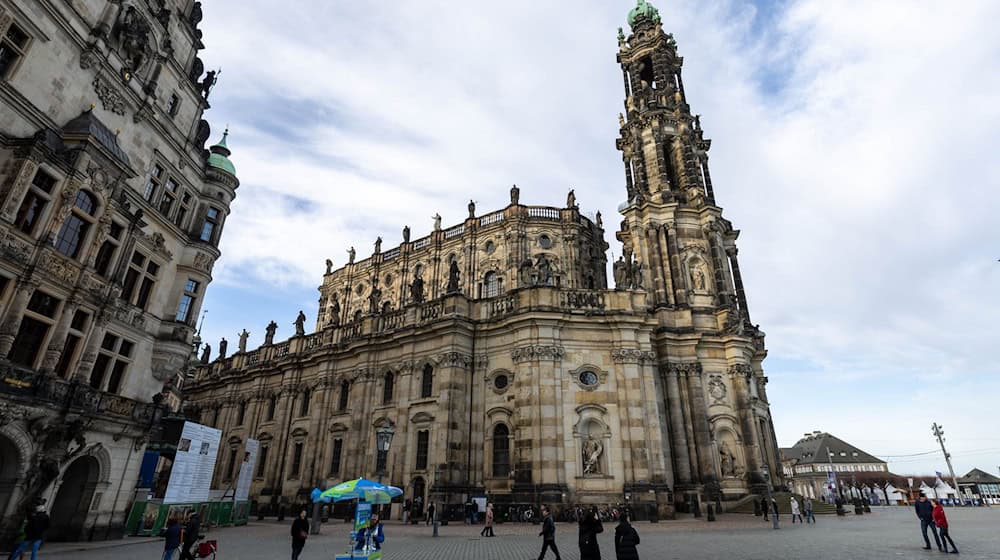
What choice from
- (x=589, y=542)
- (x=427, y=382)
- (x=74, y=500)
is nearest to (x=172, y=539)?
(x=589, y=542)

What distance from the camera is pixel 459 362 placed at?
3038cm

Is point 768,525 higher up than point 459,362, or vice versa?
point 459,362

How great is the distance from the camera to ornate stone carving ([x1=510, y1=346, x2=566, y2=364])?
2895 cm

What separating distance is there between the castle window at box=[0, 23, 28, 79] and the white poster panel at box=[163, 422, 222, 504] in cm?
1415

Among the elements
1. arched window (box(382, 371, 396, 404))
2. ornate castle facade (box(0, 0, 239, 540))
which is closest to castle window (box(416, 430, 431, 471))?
arched window (box(382, 371, 396, 404))

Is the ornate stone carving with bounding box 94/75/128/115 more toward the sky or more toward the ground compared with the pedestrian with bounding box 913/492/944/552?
more toward the sky

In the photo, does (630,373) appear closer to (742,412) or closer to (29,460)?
(742,412)

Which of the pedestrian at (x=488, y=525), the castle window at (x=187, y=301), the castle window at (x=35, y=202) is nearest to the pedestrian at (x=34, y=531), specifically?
the castle window at (x=35, y=202)

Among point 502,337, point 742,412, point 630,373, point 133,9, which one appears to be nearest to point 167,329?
point 133,9

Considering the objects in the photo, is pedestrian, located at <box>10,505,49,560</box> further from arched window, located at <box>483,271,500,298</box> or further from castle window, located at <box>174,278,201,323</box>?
arched window, located at <box>483,271,500,298</box>

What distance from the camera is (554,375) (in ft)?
94.5

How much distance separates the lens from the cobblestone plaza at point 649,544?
549 inches

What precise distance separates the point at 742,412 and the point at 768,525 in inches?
384

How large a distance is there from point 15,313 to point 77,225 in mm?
4070
